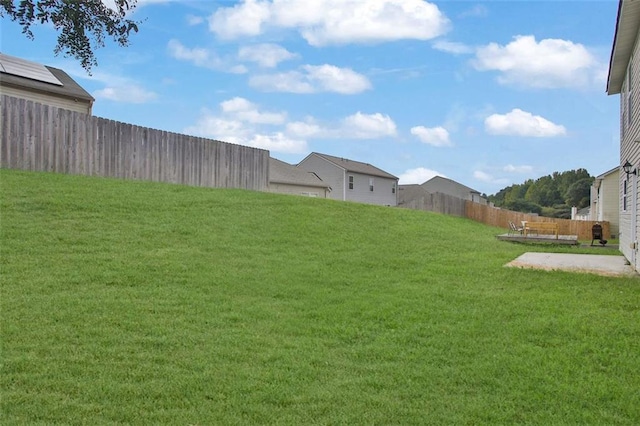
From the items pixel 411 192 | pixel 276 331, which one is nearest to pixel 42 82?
pixel 276 331

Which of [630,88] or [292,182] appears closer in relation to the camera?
[630,88]

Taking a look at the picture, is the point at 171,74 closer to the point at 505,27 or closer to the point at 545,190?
the point at 505,27

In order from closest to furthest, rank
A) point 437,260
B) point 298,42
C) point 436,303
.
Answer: point 436,303 → point 437,260 → point 298,42

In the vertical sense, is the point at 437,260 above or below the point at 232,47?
below

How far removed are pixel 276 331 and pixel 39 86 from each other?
1551 centimetres

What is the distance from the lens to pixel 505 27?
14047 mm

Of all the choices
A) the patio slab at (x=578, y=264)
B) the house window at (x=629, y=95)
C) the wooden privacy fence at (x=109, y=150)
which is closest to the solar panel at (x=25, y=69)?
the wooden privacy fence at (x=109, y=150)

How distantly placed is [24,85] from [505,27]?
1528 cm

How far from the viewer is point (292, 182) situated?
90.2 feet

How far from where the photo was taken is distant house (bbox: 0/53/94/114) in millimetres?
15586

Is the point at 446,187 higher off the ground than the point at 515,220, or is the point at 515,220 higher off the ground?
the point at 446,187

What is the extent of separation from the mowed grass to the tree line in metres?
64.8

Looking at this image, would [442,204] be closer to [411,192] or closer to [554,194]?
[411,192]

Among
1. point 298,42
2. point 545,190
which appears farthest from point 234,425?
point 545,190
